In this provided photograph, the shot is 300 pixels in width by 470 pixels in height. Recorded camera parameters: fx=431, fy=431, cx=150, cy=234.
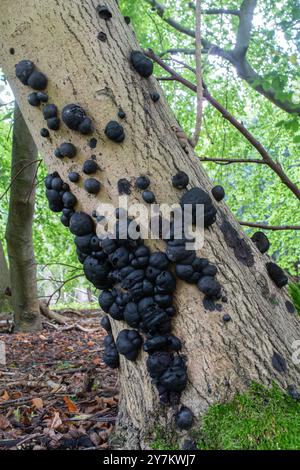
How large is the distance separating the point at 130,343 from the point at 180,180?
728 mm

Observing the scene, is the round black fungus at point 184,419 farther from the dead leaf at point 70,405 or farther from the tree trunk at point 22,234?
the tree trunk at point 22,234

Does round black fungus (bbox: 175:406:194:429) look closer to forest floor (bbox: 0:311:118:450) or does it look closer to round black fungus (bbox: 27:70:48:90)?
forest floor (bbox: 0:311:118:450)

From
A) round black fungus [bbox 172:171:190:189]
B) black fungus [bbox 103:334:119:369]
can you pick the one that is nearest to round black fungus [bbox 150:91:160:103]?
round black fungus [bbox 172:171:190:189]

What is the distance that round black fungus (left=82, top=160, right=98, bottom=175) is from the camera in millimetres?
1822

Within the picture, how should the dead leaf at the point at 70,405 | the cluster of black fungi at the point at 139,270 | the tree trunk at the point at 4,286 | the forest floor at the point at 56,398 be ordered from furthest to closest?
the tree trunk at the point at 4,286, the dead leaf at the point at 70,405, the forest floor at the point at 56,398, the cluster of black fungi at the point at 139,270

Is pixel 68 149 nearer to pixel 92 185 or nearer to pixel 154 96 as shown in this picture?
pixel 92 185

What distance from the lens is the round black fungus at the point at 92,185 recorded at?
5.96 feet

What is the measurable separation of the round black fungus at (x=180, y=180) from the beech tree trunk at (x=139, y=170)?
3 centimetres

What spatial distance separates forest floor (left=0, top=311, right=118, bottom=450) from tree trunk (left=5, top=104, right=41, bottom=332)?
1037 millimetres

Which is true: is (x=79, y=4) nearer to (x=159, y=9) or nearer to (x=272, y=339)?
(x=272, y=339)

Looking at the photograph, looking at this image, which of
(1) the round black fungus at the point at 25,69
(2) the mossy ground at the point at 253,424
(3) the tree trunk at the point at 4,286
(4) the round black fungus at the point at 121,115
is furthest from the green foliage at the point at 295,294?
(3) the tree trunk at the point at 4,286

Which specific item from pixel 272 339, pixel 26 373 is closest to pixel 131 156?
pixel 272 339

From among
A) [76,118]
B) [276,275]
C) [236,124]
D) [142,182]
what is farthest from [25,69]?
[276,275]

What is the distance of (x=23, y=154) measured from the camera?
513 centimetres
